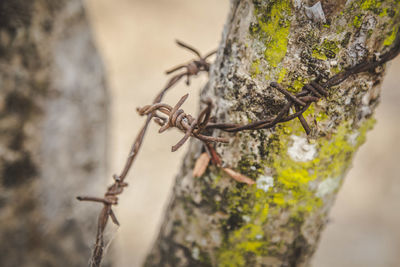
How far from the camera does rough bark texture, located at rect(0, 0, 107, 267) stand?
1.64 metres

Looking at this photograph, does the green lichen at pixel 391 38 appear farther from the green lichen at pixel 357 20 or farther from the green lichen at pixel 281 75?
the green lichen at pixel 281 75

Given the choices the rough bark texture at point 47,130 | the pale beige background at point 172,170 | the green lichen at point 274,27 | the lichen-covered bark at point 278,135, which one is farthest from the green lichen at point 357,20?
the pale beige background at point 172,170

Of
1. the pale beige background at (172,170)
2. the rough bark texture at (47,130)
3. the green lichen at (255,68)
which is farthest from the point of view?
the pale beige background at (172,170)

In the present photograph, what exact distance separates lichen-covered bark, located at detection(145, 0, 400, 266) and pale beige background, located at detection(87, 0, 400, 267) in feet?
5.24

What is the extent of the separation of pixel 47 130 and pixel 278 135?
1716mm

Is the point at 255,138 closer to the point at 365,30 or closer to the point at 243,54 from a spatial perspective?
the point at 243,54

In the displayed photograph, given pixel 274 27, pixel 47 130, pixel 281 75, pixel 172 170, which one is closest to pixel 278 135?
pixel 281 75

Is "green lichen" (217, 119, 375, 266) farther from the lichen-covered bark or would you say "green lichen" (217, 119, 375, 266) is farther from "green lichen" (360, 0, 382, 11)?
"green lichen" (360, 0, 382, 11)

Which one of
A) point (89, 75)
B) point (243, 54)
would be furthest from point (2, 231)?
point (243, 54)

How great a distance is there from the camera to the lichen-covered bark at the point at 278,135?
1.91ft

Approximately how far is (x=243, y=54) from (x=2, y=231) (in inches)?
74.4

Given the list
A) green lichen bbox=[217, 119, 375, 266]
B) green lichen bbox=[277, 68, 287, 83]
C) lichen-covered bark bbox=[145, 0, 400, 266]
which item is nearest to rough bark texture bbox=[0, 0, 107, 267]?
lichen-covered bark bbox=[145, 0, 400, 266]

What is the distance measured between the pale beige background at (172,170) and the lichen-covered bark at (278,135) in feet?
5.24

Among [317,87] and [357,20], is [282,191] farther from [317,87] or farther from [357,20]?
[357,20]
